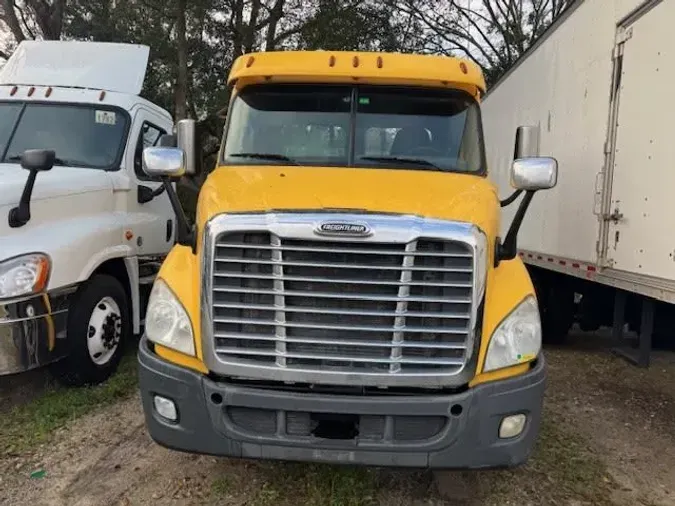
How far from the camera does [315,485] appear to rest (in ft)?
12.3

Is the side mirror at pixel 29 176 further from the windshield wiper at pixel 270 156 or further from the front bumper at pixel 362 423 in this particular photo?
the front bumper at pixel 362 423

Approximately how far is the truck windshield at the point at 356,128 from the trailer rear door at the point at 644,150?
1.31 metres

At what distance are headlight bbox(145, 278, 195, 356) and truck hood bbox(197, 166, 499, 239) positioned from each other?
474 mm

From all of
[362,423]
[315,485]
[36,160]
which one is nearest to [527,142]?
[362,423]

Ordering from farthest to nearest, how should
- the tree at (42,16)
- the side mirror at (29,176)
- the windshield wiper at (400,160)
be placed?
1. the tree at (42,16)
2. the side mirror at (29,176)
3. the windshield wiper at (400,160)

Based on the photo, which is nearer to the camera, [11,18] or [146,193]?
[146,193]

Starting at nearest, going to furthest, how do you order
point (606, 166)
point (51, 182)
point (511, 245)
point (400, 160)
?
1. point (511, 245)
2. point (400, 160)
3. point (51, 182)
4. point (606, 166)

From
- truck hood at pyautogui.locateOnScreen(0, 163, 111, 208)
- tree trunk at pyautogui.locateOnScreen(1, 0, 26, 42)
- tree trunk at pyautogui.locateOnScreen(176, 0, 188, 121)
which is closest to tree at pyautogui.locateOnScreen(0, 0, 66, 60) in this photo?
tree trunk at pyautogui.locateOnScreen(1, 0, 26, 42)

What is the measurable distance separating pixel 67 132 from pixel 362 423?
439 cm

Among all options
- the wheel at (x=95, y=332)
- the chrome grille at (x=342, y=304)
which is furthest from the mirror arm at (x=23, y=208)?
the chrome grille at (x=342, y=304)

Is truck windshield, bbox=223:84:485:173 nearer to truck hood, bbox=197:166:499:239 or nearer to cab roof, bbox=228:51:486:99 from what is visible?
cab roof, bbox=228:51:486:99

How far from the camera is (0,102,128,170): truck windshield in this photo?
5.82m

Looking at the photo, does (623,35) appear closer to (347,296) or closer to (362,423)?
(347,296)

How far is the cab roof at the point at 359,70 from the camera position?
14.4 feet
